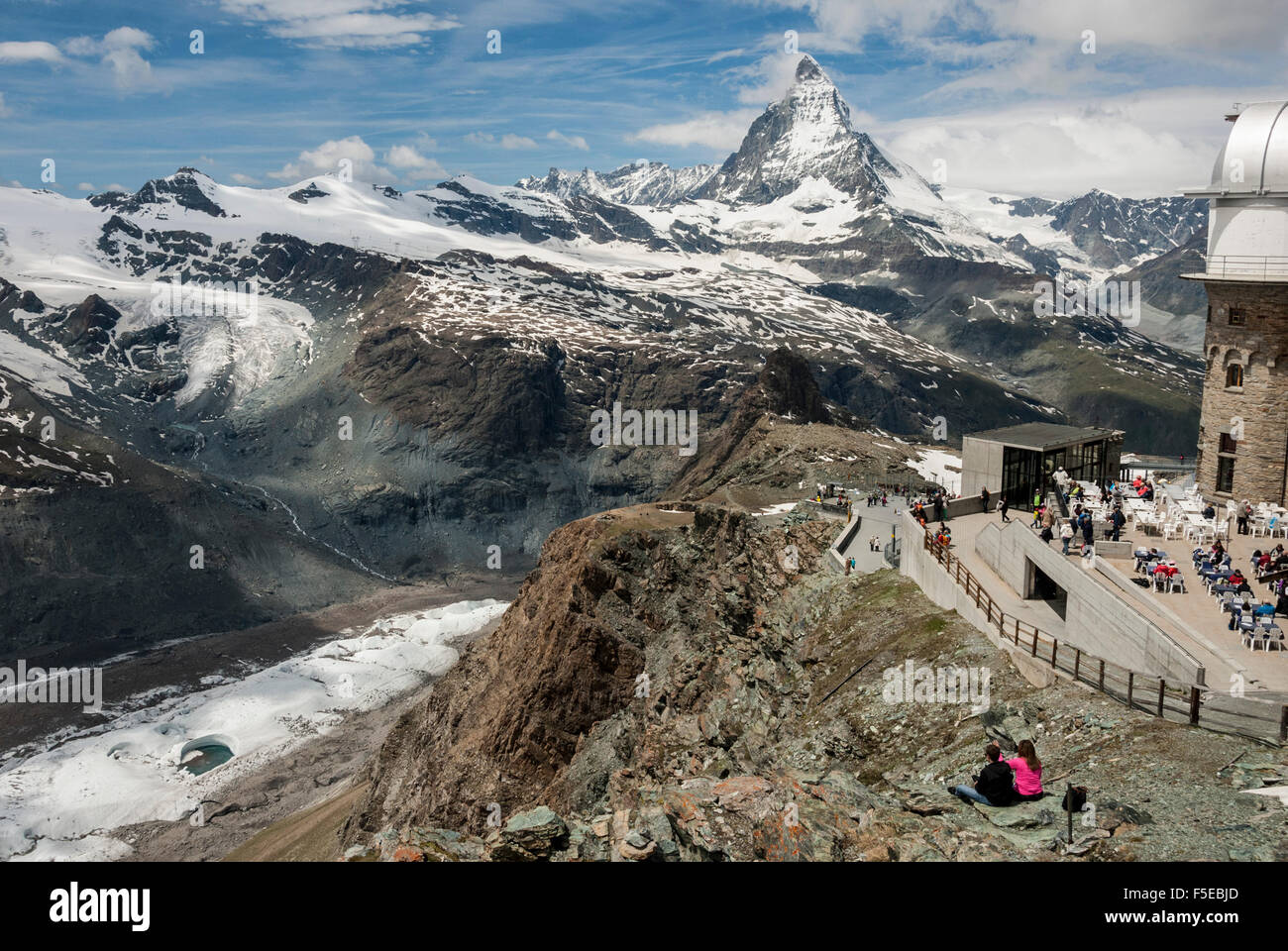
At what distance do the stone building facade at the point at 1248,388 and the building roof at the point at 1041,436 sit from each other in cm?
678

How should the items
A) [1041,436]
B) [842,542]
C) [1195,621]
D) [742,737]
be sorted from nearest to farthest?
[1195,621], [742,737], [1041,436], [842,542]

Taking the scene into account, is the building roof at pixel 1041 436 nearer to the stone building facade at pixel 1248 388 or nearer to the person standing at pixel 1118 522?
the stone building facade at pixel 1248 388

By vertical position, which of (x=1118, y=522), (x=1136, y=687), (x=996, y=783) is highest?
(x=1118, y=522)

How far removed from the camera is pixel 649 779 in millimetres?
38031

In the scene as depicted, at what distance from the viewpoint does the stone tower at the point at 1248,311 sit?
33125mm

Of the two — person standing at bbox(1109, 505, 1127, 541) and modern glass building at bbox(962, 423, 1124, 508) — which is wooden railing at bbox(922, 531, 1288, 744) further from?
modern glass building at bbox(962, 423, 1124, 508)

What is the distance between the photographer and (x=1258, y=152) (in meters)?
33.1

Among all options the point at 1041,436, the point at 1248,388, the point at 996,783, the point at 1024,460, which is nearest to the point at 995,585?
the point at 1024,460

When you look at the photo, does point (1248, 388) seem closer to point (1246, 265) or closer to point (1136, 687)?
point (1246, 265)

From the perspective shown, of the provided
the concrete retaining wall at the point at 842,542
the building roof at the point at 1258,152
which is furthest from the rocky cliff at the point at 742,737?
the building roof at the point at 1258,152

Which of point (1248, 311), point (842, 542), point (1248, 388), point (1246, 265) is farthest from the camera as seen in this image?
point (842, 542)

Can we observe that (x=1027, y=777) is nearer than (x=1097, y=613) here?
Yes

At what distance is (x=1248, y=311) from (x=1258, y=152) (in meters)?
5.55
